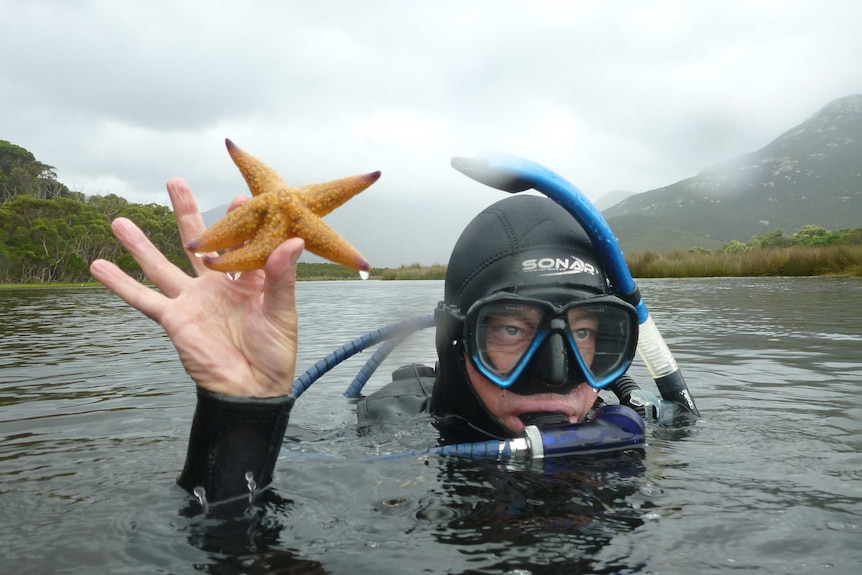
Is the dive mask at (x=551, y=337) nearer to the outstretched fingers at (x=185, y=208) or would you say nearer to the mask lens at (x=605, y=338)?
the mask lens at (x=605, y=338)

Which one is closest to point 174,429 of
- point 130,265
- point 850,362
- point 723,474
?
point 723,474

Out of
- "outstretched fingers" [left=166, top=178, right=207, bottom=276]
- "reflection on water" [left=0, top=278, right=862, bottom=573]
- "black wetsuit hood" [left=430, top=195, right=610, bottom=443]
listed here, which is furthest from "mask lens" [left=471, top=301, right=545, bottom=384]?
"outstretched fingers" [left=166, top=178, right=207, bottom=276]

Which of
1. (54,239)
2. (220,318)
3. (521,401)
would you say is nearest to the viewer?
(220,318)

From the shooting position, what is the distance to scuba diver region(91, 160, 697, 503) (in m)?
2.10

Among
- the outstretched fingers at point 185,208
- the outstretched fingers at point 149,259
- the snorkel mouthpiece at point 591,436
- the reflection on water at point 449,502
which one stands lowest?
the reflection on water at point 449,502

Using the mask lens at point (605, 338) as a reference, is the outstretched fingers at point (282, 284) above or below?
above

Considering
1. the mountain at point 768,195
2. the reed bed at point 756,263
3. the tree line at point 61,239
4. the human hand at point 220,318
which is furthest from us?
the mountain at point 768,195

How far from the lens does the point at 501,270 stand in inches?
120

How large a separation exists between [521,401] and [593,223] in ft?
3.23

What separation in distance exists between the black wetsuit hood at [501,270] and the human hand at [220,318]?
1.20 m

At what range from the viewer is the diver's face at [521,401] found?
9.47ft

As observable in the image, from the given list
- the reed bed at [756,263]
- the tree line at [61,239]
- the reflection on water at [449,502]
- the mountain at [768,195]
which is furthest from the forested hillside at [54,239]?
the mountain at [768,195]

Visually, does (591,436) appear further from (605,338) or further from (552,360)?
Answer: (605,338)

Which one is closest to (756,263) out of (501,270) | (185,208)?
(501,270)
